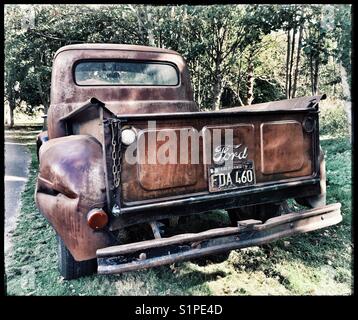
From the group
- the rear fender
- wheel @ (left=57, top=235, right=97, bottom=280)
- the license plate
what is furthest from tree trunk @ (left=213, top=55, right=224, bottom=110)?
the rear fender

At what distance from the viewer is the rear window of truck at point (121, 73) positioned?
3.84 m

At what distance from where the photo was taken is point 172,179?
258cm

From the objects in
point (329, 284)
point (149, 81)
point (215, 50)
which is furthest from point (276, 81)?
point (329, 284)

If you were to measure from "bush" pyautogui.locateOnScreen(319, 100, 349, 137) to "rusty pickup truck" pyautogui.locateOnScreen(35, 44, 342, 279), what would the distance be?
491 cm

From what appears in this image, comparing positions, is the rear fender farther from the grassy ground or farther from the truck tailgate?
the grassy ground

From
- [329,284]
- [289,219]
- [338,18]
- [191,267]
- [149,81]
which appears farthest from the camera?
[338,18]

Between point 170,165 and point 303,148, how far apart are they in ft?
4.14

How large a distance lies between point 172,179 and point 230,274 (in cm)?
114

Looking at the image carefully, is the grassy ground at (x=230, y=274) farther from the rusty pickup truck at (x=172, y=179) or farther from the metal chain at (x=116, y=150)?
the metal chain at (x=116, y=150)

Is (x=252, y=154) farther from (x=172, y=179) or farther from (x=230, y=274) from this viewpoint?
(x=230, y=274)

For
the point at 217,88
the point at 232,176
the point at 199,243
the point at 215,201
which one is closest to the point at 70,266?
the point at 199,243

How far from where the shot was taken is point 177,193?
2.61 m

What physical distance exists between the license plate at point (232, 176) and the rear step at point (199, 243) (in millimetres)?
322

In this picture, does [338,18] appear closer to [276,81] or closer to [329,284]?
[329,284]
